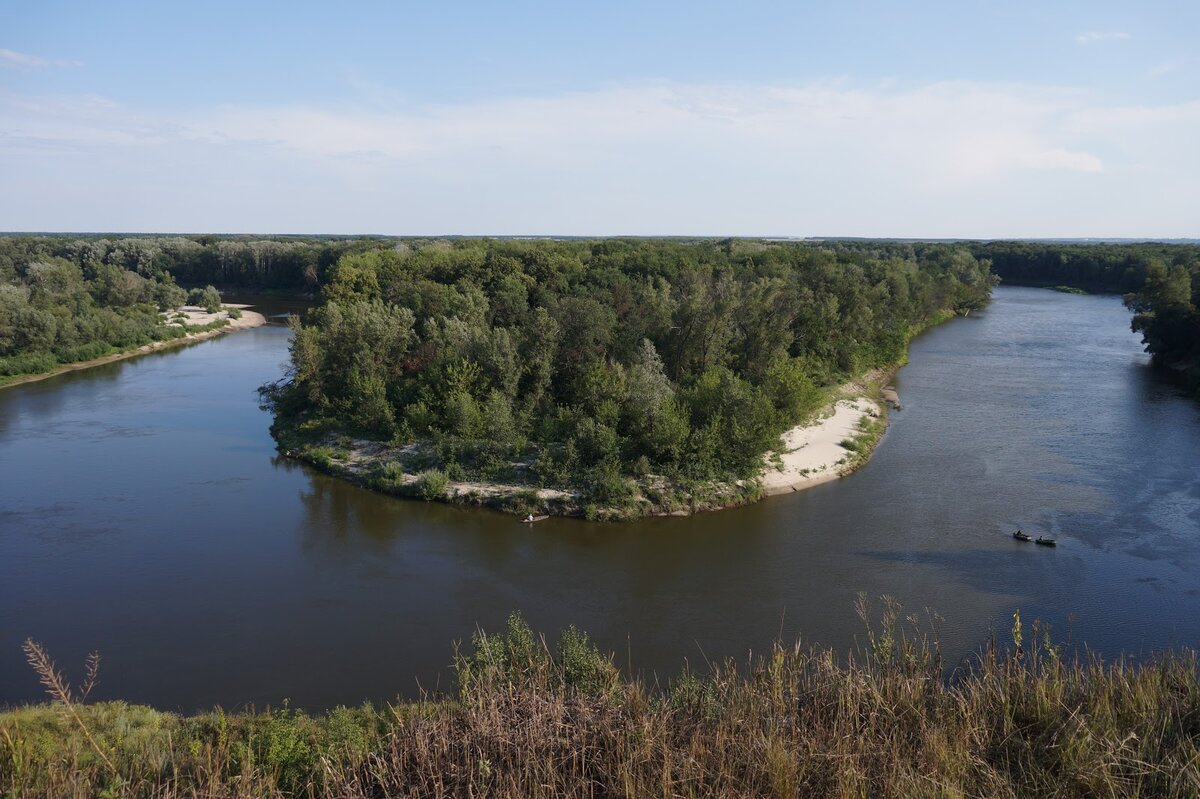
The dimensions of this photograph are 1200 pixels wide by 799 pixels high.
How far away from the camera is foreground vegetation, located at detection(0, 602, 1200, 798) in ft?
18.8

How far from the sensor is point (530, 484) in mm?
20484

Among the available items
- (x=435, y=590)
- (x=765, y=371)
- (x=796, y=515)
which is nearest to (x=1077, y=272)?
(x=765, y=371)

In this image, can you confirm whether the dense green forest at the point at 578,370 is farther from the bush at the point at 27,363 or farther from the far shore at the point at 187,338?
the bush at the point at 27,363

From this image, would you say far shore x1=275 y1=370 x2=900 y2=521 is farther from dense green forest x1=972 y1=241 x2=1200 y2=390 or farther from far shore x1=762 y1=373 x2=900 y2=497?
dense green forest x1=972 y1=241 x2=1200 y2=390

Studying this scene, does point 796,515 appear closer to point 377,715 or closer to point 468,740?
point 377,715

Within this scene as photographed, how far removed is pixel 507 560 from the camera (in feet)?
55.6

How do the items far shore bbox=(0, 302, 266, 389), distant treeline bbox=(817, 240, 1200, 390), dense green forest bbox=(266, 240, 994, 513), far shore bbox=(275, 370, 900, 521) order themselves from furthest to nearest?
distant treeline bbox=(817, 240, 1200, 390), far shore bbox=(0, 302, 266, 389), dense green forest bbox=(266, 240, 994, 513), far shore bbox=(275, 370, 900, 521)

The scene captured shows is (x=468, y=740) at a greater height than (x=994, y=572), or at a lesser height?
greater

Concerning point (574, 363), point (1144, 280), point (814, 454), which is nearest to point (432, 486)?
point (574, 363)

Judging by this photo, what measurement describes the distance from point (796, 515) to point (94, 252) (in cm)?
8505

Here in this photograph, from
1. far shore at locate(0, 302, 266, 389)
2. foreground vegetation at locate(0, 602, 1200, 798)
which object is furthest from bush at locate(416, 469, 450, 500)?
far shore at locate(0, 302, 266, 389)

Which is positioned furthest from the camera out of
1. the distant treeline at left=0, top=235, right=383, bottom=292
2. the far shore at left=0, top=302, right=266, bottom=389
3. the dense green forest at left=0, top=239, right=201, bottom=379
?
the distant treeline at left=0, top=235, right=383, bottom=292

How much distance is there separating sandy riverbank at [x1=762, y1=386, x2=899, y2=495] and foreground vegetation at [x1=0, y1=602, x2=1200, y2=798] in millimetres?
13997

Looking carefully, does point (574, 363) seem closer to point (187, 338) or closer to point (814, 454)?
point (814, 454)
